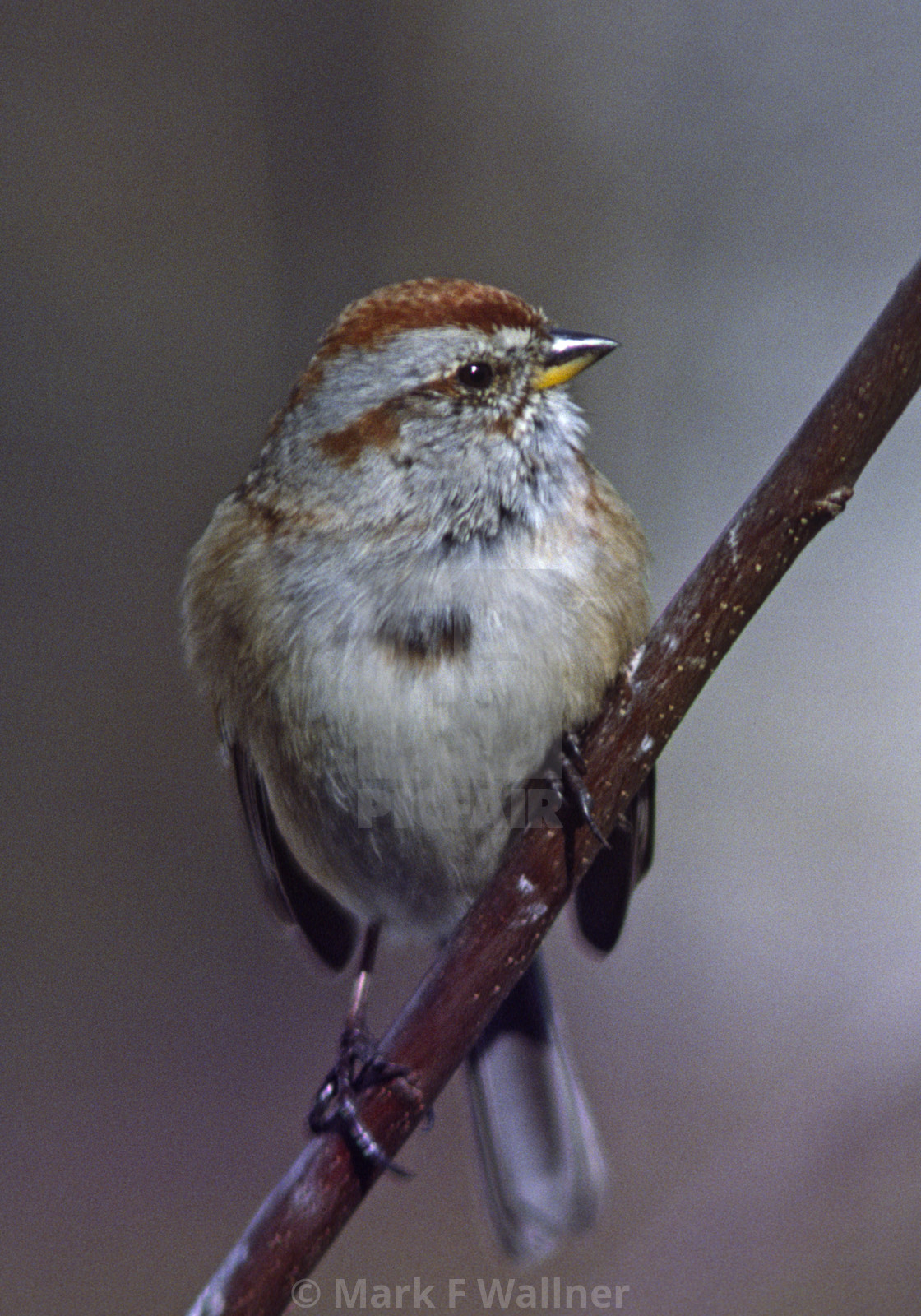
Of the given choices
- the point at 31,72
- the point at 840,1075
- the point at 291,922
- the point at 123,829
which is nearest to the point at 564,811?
the point at 840,1075

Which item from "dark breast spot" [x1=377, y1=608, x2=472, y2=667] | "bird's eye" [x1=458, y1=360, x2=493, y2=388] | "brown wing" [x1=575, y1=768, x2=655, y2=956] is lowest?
"brown wing" [x1=575, y1=768, x2=655, y2=956]

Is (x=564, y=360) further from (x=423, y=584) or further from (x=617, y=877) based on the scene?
(x=617, y=877)

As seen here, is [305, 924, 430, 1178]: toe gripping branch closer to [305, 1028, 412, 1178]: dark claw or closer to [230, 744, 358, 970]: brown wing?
[305, 1028, 412, 1178]: dark claw

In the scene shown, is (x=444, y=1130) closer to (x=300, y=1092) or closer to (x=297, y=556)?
(x=300, y=1092)

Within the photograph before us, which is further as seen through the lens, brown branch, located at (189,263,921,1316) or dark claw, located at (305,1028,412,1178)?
dark claw, located at (305,1028,412,1178)

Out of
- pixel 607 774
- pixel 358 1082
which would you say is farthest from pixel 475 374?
pixel 358 1082

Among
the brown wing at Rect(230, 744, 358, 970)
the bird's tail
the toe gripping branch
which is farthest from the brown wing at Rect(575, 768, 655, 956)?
the brown wing at Rect(230, 744, 358, 970)
